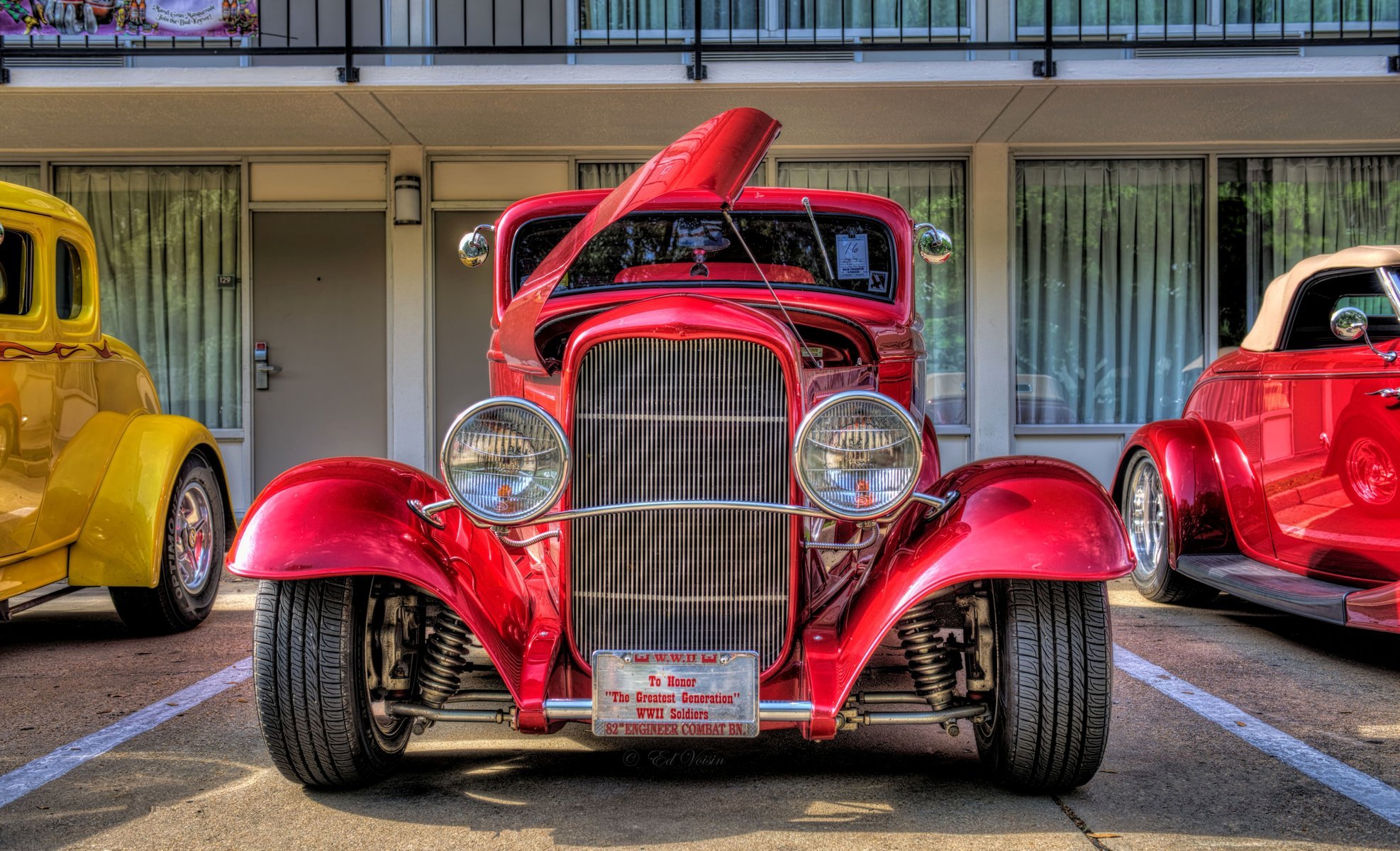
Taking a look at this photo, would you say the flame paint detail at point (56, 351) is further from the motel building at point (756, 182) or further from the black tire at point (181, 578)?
the motel building at point (756, 182)

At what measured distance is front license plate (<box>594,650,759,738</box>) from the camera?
104 inches

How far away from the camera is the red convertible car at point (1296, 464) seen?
4.41 metres

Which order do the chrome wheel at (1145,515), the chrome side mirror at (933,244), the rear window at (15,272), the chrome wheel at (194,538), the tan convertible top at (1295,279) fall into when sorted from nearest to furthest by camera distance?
1. the chrome side mirror at (933,244)
2. the rear window at (15,272)
3. the tan convertible top at (1295,279)
4. the chrome wheel at (194,538)
5. the chrome wheel at (1145,515)

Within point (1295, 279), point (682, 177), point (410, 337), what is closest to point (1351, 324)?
point (1295, 279)

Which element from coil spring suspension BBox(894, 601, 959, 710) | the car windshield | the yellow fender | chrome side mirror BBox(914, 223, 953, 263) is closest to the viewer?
coil spring suspension BBox(894, 601, 959, 710)

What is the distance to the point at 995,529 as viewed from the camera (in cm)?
271

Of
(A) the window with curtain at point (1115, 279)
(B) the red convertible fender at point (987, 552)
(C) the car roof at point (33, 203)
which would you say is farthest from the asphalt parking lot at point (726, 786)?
(A) the window with curtain at point (1115, 279)

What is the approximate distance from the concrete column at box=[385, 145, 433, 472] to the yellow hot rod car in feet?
12.4

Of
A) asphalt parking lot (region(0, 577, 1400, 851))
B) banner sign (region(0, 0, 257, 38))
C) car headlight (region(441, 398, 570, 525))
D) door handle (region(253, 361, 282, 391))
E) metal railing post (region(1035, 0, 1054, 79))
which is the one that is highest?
banner sign (region(0, 0, 257, 38))

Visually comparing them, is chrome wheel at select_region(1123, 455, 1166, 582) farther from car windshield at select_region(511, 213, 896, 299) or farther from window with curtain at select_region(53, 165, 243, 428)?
window with curtain at select_region(53, 165, 243, 428)

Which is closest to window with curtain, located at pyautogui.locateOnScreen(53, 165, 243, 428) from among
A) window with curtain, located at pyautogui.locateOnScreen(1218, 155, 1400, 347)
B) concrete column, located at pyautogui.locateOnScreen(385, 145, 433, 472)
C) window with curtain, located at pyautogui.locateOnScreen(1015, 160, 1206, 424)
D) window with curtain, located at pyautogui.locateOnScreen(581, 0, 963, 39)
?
concrete column, located at pyautogui.locateOnScreen(385, 145, 433, 472)

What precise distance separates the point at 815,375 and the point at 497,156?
6668mm

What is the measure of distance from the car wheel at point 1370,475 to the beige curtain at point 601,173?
20.1 ft

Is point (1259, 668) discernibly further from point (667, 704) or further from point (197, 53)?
point (197, 53)
